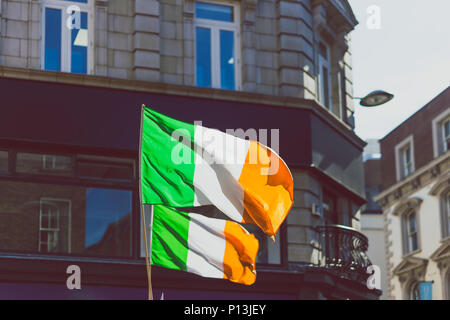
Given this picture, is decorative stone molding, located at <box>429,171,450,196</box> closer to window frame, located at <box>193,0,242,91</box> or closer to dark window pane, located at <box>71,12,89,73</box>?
window frame, located at <box>193,0,242,91</box>

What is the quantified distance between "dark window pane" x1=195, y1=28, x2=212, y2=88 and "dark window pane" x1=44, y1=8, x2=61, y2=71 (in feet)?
9.91

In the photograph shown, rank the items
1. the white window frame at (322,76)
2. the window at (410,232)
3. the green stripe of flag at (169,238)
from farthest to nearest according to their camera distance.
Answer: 1. the window at (410,232)
2. the white window frame at (322,76)
3. the green stripe of flag at (169,238)

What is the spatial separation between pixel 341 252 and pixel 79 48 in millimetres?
7146

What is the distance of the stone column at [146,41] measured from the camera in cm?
2069

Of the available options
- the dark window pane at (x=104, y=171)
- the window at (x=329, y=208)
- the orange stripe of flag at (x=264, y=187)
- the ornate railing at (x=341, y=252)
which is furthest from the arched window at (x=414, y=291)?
the orange stripe of flag at (x=264, y=187)

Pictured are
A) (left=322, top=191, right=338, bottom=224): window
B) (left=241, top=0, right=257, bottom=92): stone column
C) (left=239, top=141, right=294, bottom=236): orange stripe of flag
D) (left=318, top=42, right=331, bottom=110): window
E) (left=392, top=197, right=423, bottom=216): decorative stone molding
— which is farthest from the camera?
(left=392, top=197, right=423, bottom=216): decorative stone molding

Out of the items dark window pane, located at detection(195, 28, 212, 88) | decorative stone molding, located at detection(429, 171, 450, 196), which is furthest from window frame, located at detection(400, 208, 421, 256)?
dark window pane, located at detection(195, 28, 212, 88)

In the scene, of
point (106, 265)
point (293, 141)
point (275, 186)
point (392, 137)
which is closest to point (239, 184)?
point (275, 186)

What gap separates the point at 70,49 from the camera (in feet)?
67.5

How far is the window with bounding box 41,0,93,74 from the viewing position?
2034cm

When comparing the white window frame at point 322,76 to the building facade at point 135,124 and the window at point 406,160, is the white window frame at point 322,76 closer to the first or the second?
the building facade at point 135,124

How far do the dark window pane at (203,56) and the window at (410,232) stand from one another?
97.1 ft

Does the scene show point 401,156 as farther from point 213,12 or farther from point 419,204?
point 213,12
